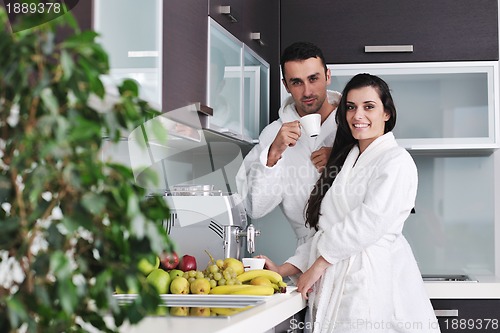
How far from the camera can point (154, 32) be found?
6.52 feet

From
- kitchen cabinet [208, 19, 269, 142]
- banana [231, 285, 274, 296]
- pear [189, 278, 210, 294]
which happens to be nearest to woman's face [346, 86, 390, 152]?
kitchen cabinet [208, 19, 269, 142]

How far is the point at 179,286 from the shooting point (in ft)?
7.51

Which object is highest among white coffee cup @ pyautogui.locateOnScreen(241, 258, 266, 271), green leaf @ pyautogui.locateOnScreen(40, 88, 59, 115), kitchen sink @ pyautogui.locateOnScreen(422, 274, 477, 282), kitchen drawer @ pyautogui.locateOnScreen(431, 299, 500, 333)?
green leaf @ pyautogui.locateOnScreen(40, 88, 59, 115)

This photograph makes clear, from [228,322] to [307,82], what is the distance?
160 centimetres

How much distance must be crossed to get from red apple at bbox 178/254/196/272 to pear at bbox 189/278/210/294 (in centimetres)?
19

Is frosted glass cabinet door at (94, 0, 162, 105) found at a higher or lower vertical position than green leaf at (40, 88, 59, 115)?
higher

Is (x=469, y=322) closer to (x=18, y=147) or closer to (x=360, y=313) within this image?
(x=360, y=313)

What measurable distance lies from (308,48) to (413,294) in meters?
1.00

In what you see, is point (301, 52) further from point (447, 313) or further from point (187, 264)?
point (447, 313)

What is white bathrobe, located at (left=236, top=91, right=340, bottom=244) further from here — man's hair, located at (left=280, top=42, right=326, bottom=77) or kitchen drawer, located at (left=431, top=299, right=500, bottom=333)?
kitchen drawer, located at (left=431, top=299, right=500, bottom=333)

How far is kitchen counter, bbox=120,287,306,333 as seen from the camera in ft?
5.03

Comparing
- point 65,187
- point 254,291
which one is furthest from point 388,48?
point 65,187

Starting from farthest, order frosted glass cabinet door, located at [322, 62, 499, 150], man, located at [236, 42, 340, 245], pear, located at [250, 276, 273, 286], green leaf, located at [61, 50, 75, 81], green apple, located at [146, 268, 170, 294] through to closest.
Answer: frosted glass cabinet door, located at [322, 62, 499, 150]
man, located at [236, 42, 340, 245]
pear, located at [250, 276, 273, 286]
green apple, located at [146, 268, 170, 294]
green leaf, located at [61, 50, 75, 81]

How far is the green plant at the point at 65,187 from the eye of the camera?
2.56 ft
